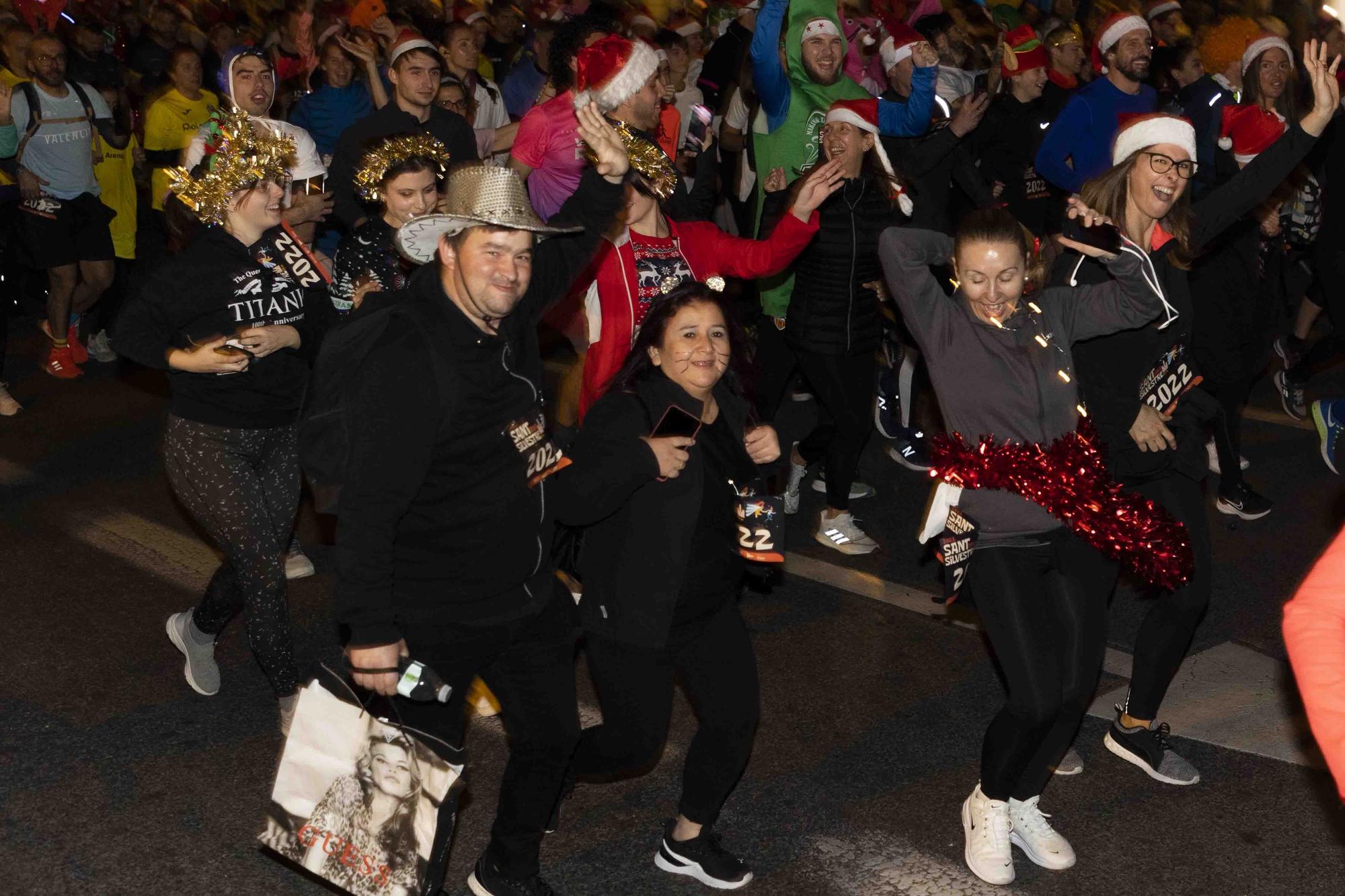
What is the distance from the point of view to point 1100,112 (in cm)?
912

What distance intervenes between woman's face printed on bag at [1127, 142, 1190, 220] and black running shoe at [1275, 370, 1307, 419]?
5.45 m

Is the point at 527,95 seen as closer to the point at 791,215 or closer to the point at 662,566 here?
the point at 791,215

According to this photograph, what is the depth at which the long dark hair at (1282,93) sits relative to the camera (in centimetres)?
850

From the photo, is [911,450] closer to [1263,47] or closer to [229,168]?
[1263,47]

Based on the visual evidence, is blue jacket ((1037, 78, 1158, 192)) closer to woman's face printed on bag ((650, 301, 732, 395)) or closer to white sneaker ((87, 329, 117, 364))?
woman's face printed on bag ((650, 301, 732, 395))

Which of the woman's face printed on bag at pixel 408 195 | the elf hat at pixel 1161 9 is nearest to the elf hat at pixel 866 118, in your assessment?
the woman's face printed on bag at pixel 408 195

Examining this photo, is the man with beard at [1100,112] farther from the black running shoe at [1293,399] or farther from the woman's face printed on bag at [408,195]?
the woman's face printed on bag at [408,195]

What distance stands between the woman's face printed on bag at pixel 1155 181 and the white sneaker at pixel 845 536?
296cm

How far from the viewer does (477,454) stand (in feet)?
13.2

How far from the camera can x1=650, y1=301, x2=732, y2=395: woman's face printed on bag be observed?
14.8ft

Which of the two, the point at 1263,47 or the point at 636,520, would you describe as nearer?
the point at 636,520

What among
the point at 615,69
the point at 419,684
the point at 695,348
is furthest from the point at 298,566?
the point at 419,684

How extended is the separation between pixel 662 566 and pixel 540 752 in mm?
655

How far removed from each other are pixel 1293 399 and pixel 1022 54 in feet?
10.1
